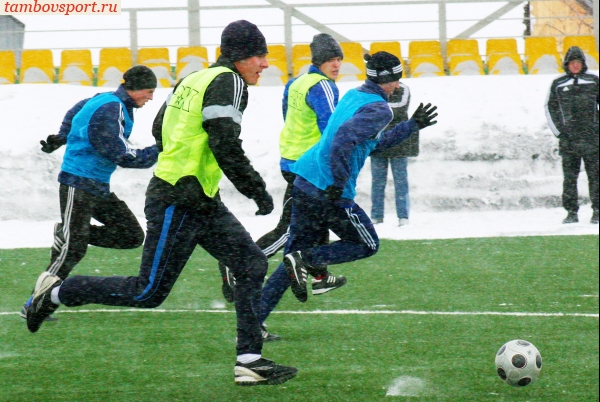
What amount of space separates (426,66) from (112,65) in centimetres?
585

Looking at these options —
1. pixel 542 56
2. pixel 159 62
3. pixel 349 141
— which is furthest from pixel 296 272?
pixel 542 56

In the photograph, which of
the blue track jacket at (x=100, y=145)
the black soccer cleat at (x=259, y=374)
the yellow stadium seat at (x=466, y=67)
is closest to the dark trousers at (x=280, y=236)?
the blue track jacket at (x=100, y=145)

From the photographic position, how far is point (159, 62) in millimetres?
17797

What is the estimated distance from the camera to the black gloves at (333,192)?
6.03 metres

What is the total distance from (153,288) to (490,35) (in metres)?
15.0

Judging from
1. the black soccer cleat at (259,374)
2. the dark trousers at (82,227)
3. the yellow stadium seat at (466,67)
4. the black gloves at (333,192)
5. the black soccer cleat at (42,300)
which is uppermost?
the yellow stadium seat at (466,67)

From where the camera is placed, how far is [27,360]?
579cm

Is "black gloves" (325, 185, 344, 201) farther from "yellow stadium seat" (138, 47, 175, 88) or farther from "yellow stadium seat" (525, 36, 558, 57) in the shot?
"yellow stadium seat" (525, 36, 558, 57)

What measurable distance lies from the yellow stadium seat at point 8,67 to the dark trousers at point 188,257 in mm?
13240

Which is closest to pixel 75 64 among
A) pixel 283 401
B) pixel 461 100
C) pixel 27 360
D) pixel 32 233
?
pixel 32 233

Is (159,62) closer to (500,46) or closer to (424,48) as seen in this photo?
(424,48)

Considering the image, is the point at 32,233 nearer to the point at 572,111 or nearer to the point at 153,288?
the point at 572,111

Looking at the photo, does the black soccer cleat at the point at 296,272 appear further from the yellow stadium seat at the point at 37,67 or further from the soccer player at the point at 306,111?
the yellow stadium seat at the point at 37,67

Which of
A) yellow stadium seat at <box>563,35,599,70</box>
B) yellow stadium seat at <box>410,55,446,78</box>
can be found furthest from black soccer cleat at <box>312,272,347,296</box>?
yellow stadium seat at <box>563,35,599,70</box>
